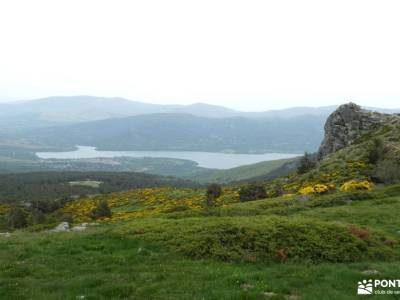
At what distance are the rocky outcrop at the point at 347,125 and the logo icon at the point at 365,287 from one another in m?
67.6

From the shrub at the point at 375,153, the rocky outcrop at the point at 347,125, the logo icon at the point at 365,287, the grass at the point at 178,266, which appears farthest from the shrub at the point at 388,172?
the rocky outcrop at the point at 347,125

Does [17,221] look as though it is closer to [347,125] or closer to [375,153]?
[375,153]

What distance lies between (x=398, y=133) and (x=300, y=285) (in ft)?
198

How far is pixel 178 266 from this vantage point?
60.8ft

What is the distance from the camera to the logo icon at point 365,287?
50.4 ft

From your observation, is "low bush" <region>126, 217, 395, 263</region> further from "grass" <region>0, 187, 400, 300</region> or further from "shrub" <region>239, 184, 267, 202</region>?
"shrub" <region>239, 184, 267, 202</region>

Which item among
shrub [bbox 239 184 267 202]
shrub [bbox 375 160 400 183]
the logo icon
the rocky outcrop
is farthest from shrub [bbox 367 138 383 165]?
the logo icon

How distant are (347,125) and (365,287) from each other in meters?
73.0

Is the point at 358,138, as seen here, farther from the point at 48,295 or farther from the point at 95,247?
the point at 48,295

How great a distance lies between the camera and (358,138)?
78438 mm

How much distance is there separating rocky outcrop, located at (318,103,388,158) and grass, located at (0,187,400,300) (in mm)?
58267

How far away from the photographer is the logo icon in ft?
50.4

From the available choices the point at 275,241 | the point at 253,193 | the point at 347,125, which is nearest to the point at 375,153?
the point at 253,193

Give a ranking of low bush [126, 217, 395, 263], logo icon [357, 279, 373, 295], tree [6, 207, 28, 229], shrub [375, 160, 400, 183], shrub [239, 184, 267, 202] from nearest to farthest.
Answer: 1. logo icon [357, 279, 373, 295]
2. low bush [126, 217, 395, 263]
3. shrub [375, 160, 400, 183]
4. shrub [239, 184, 267, 202]
5. tree [6, 207, 28, 229]
